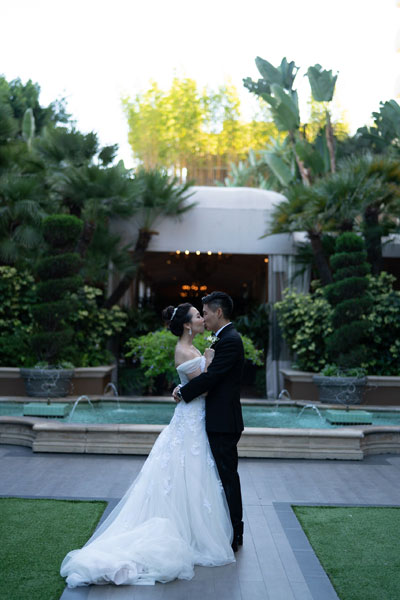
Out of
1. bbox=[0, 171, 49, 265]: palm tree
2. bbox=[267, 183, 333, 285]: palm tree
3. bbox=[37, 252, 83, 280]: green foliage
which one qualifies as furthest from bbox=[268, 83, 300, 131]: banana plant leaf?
bbox=[37, 252, 83, 280]: green foliage

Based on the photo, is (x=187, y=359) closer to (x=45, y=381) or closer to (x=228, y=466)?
(x=228, y=466)

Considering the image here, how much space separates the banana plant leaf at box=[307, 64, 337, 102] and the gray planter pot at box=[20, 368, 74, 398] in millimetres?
12360

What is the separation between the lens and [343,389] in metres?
12.6

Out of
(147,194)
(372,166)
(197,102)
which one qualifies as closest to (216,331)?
(372,166)

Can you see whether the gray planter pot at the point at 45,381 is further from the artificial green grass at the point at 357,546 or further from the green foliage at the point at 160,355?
the artificial green grass at the point at 357,546

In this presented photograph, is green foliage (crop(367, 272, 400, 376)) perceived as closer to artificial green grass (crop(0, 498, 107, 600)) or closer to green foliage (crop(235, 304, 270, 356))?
green foliage (crop(235, 304, 270, 356))

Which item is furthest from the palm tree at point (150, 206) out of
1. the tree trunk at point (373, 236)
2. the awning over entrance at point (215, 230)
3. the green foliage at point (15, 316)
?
the tree trunk at point (373, 236)

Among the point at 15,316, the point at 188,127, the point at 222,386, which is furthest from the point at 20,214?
the point at 188,127

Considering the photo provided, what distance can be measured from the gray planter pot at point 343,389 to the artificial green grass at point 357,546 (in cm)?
681

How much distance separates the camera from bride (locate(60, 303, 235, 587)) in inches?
157

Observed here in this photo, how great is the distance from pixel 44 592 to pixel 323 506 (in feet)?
9.98

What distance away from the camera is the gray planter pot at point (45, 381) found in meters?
12.6

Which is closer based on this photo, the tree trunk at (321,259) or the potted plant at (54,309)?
the potted plant at (54,309)

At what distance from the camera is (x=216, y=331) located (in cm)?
474
